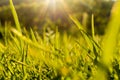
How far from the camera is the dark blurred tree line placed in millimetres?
12477

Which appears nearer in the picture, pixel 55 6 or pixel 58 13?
pixel 55 6

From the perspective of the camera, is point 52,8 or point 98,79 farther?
point 52,8

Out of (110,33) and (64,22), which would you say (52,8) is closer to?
(64,22)

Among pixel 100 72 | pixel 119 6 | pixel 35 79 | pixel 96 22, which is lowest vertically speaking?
pixel 96 22

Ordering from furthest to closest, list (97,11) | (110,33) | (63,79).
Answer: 1. (97,11)
2. (63,79)
3. (110,33)

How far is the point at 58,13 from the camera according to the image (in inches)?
496

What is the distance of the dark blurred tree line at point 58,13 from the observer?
12.5m

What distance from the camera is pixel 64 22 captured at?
1240cm

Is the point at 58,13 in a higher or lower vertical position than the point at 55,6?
lower

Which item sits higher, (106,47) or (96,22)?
(106,47)

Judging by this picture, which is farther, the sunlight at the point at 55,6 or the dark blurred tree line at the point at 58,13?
the dark blurred tree line at the point at 58,13

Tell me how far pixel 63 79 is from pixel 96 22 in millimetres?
12391

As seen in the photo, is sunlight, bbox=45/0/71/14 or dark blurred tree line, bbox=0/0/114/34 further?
dark blurred tree line, bbox=0/0/114/34

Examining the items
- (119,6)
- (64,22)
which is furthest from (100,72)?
(64,22)
